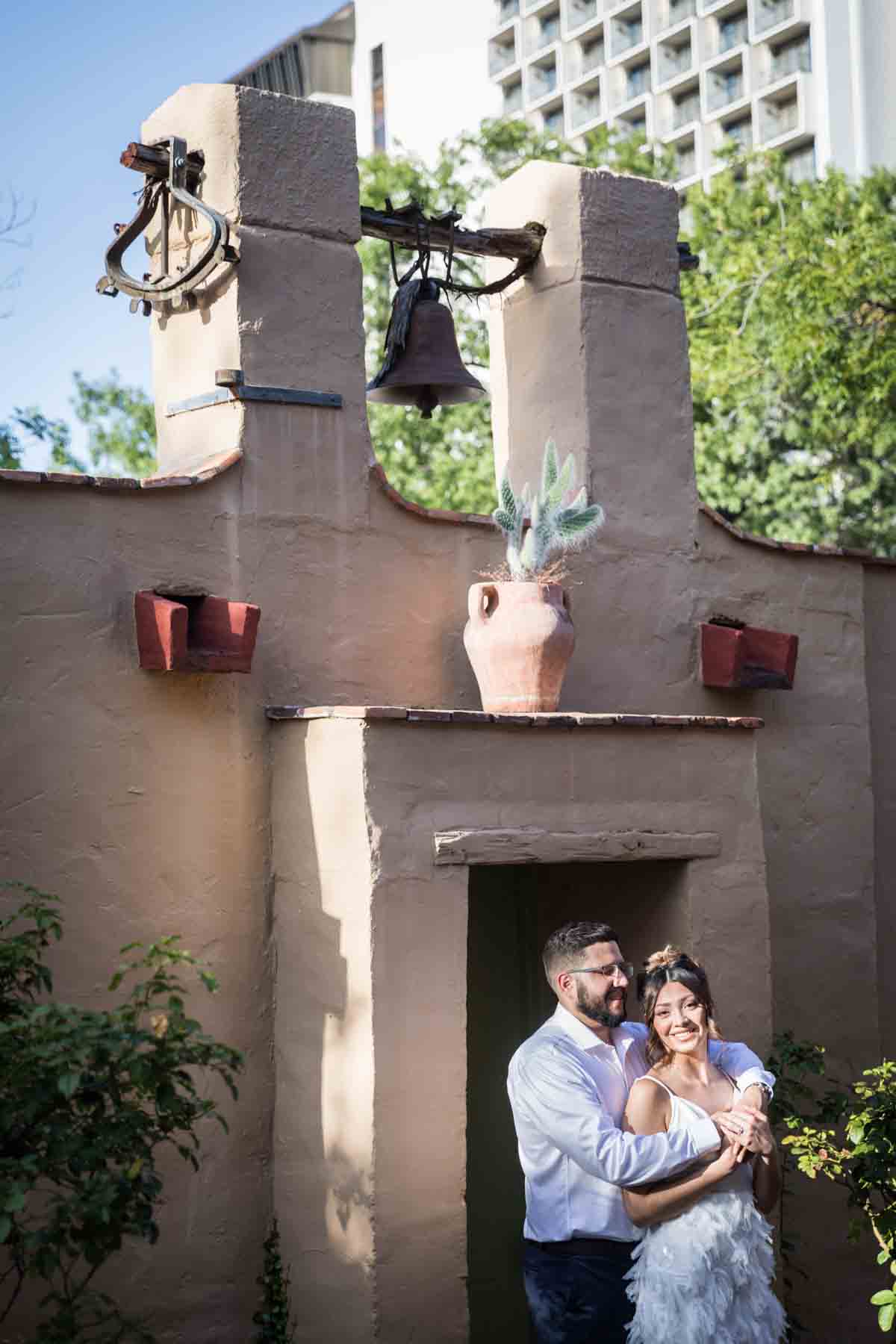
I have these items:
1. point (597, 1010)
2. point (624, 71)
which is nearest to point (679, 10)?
point (624, 71)

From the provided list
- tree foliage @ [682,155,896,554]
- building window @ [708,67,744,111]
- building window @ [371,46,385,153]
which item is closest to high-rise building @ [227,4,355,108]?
building window @ [371,46,385,153]

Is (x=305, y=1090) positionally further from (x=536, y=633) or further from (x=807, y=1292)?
(x=807, y=1292)

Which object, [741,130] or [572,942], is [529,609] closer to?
[572,942]

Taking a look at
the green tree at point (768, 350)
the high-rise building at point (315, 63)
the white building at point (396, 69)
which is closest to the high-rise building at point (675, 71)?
the white building at point (396, 69)

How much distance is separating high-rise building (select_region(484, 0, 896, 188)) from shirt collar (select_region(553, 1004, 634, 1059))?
32.7 meters

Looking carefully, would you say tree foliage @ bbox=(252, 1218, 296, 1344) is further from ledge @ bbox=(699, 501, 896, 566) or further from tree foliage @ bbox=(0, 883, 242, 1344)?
ledge @ bbox=(699, 501, 896, 566)

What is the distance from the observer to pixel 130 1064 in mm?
4141

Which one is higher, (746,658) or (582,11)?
(582,11)

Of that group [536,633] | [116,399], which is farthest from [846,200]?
[536,633]

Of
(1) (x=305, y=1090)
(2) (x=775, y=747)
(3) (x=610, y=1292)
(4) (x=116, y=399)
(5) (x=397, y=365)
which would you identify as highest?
(4) (x=116, y=399)

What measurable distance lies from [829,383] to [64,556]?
31.7 feet

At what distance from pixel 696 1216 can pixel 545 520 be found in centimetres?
267

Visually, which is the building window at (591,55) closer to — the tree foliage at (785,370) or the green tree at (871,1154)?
the tree foliage at (785,370)

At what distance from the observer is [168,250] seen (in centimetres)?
601
